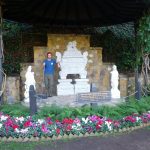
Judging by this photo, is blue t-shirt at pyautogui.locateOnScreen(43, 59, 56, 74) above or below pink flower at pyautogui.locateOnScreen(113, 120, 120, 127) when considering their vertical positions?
above

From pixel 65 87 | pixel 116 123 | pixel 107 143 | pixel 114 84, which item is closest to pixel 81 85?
pixel 65 87

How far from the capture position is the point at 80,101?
301 inches

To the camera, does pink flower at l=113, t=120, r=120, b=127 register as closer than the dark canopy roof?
Yes

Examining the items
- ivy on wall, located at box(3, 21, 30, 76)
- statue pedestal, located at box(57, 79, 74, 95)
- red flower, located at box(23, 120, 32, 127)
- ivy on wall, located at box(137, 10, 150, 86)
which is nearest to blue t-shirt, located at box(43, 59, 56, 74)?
statue pedestal, located at box(57, 79, 74, 95)

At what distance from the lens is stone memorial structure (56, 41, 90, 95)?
1077 centimetres

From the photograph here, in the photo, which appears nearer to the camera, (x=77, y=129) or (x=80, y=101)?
(x=77, y=129)

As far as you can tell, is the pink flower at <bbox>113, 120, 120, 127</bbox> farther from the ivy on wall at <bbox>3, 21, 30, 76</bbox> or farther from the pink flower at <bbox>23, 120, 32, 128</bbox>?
the ivy on wall at <bbox>3, 21, 30, 76</bbox>

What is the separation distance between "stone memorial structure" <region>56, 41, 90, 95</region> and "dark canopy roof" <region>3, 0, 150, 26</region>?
1.15 m

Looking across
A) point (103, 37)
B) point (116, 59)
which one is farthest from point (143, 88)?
point (103, 37)

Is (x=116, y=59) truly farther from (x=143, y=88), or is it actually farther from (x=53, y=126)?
(x=53, y=126)

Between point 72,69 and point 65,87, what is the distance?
26.9 inches

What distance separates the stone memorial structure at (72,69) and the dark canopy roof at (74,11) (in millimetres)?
1150

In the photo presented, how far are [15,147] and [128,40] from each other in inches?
297

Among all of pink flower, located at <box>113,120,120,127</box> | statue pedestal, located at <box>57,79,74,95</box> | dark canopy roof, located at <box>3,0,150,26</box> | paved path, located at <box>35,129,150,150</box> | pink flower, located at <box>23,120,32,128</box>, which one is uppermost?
dark canopy roof, located at <box>3,0,150,26</box>
